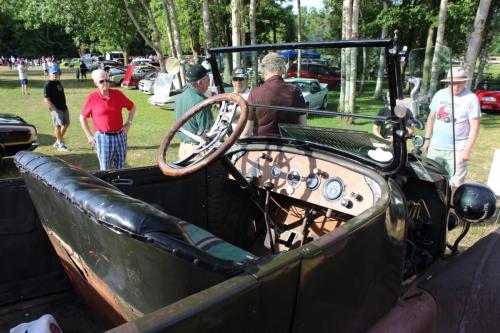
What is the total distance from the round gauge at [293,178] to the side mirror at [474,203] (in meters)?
1.00

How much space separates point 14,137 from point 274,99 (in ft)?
16.7

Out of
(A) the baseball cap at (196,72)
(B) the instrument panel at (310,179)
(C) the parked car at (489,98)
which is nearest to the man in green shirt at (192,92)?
(A) the baseball cap at (196,72)

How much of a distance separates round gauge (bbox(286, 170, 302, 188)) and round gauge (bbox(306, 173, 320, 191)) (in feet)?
0.23

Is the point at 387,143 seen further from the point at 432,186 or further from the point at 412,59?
the point at 412,59

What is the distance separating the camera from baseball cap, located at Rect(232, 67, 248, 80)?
11.2ft

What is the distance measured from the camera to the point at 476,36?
10.3 m

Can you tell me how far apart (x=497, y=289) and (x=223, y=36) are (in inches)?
964

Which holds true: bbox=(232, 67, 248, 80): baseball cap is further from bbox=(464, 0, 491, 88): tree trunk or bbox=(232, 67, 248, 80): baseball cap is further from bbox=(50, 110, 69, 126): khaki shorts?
bbox=(464, 0, 491, 88): tree trunk

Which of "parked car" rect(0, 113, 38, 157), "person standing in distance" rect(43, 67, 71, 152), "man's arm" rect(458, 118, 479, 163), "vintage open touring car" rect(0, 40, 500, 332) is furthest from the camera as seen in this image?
"person standing in distance" rect(43, 67, 71, 152)

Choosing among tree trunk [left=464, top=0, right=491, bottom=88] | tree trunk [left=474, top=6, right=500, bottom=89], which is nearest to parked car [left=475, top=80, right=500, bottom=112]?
tree trunk [left=474, top=6, right=500, bottom=89]

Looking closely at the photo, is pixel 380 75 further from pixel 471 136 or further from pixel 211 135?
pixel 471 136

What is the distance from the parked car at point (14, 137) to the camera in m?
6.43

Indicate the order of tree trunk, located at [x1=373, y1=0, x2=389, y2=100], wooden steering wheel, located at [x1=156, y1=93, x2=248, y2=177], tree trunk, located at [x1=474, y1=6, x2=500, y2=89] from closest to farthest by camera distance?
tree trunk, located at [x1=373, y1=0, x2=389, y2=100], wooden steering wheel, located at [x1=156, y1=93, x2=248, y2=177], tree trunk, located at [x1=474, y1=6, x2=500, y2=89]

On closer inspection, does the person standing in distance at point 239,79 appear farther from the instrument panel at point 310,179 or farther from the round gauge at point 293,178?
the round gauge at point 293,178
